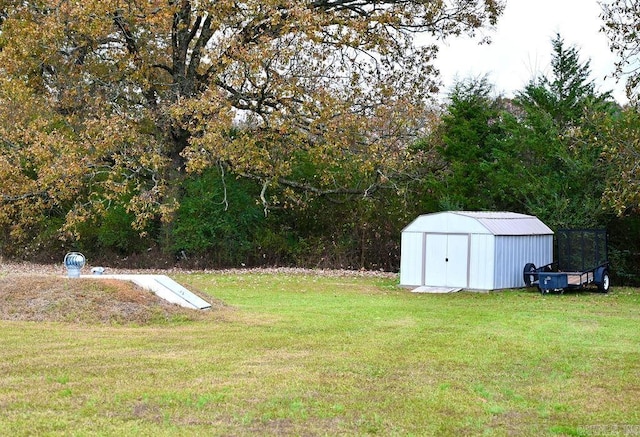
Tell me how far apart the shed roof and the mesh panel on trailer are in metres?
0.78

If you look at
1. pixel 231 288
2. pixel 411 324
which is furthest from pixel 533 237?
pixel 411 324

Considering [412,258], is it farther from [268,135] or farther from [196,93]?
[196,93]

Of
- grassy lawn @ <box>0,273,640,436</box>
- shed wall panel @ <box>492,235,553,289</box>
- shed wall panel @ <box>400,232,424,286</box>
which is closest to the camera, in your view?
grassy lawn @ <box>0,273,640,436</box>

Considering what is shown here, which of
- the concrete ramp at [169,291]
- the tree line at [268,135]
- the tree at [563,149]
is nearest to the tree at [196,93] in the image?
the tree line at [268,135]

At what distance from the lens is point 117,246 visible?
95.7 feet

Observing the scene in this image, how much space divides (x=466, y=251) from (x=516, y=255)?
4.84 ft

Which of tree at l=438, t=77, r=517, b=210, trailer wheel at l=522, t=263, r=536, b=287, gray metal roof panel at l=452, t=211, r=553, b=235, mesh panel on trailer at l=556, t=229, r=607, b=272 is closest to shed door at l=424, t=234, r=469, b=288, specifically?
gray metal roof panel at l=452, t=211, r=553, b=235

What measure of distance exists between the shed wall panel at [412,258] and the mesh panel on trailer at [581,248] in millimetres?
3459

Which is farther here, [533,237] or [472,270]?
[533,237]

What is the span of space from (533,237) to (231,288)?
25.1 feet

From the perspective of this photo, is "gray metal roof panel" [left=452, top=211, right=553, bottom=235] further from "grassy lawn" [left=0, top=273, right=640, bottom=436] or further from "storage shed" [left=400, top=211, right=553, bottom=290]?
"grassy lawn" [left=0, top=273, right=640, bottom=436]

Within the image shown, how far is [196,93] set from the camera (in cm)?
2647

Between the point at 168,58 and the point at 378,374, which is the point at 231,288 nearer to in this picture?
the point at 168,58

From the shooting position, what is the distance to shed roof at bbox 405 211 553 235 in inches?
842
